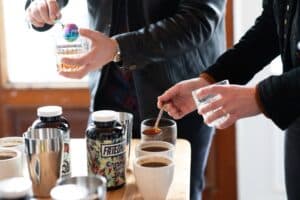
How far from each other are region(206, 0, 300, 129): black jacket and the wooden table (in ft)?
0.73

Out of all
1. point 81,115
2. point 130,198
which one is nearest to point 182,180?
point 130,198

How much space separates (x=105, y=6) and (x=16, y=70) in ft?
3.20

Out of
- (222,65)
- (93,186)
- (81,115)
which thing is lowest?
(81,115)

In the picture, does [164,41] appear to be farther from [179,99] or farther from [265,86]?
[265,86]

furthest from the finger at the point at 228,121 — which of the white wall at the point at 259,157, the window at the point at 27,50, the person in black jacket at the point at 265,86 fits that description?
the window at the point at 27,50

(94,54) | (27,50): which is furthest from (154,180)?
(27,50)

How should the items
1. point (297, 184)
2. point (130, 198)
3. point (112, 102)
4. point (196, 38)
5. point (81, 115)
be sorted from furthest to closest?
1. point (81, 115)
2. point (112, 102)
3. point (196, 38)
4. point (297, 184)
5. point (130, 198)

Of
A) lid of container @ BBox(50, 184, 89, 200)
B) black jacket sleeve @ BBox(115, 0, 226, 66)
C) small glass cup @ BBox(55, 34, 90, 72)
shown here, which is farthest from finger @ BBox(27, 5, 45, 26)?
lid of container @ BBox(50, 184, 89, 200)

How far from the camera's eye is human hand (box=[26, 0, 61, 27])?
1.69m

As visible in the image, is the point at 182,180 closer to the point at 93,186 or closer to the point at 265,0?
the point at 93,186

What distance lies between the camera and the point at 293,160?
143cm

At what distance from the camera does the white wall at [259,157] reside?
95.4 inches

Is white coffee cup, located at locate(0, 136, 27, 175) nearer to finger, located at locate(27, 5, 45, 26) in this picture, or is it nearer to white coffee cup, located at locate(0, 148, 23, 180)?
white coffee cup, located at locate(0, 148, 23, 180)

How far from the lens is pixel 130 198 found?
4.01 ft
